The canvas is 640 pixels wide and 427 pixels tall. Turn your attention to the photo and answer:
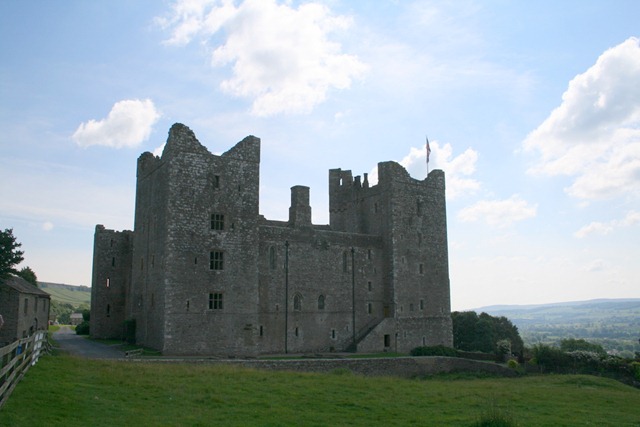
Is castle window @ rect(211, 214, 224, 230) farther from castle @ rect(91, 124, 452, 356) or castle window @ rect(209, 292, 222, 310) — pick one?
castle window @ rect(209, 292, 222, 310)

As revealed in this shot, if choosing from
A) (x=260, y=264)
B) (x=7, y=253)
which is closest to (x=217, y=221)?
(x=260, y=264)

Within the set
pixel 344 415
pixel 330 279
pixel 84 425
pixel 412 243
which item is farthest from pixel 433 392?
pixel 412 243

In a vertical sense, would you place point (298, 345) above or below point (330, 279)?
below

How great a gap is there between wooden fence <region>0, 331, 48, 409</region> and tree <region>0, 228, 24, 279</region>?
12075 mm

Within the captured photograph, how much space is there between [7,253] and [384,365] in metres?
26.2

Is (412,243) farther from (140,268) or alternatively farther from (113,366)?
(113,366)

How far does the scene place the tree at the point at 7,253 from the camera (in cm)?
3650

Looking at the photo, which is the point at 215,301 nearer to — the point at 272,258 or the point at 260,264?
the point at 260,264

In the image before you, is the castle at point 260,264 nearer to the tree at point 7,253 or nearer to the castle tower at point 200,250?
the castle tower at point 200,250

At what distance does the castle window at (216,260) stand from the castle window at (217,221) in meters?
1.72

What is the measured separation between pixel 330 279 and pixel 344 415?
26.6 m

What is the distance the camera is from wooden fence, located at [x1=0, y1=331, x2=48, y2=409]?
1384 centimetres

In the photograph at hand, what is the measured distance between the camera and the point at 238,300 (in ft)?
126

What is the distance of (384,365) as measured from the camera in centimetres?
3762
